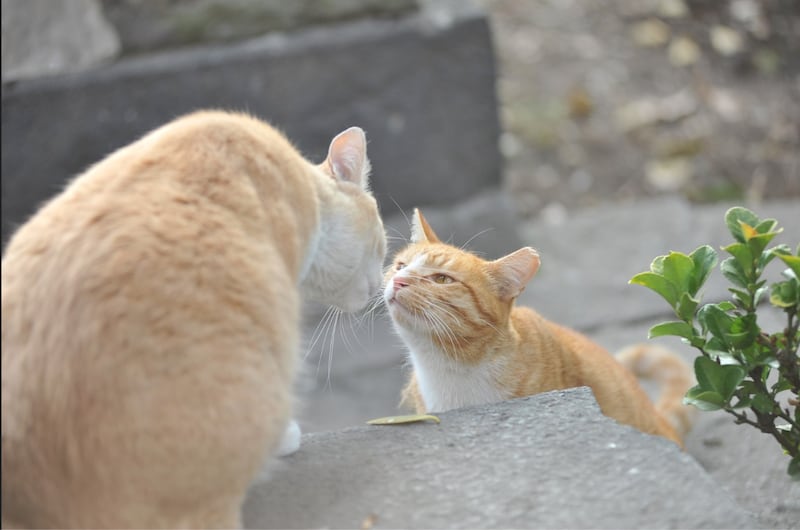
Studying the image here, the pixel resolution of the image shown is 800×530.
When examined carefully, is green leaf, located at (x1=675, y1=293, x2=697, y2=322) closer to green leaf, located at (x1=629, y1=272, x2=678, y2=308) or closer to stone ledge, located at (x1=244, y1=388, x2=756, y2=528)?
green leaf, located at (x1=629, y1=272, x2=678, y2=308)

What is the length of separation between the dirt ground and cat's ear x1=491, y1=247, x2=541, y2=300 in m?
2.97

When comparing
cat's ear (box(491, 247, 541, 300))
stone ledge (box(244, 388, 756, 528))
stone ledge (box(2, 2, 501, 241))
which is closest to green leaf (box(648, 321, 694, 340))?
stone ledge (box(244, 388, 756, 528))

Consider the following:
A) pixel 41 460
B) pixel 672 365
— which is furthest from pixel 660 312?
pixel 41 460

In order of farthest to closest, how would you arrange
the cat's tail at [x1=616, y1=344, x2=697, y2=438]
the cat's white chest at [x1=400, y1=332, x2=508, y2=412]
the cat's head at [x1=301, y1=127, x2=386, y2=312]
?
the cat's tail at [x1=616, y1=344, x2=697, y2=438], the cat's white chest at [x1=400, y1=332, x2=508, y2=412], the cat's head at [x1=301, y1=127, x2=386, y2=312]

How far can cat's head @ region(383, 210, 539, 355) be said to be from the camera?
2.90m

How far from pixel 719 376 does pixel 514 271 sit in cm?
76

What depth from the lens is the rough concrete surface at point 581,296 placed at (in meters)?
3.65

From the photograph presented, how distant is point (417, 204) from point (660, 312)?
4.40 ft

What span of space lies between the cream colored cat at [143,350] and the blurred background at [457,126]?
126 centimetres

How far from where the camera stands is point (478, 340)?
117 inches

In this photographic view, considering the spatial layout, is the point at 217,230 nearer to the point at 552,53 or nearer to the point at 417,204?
the point at 417,204


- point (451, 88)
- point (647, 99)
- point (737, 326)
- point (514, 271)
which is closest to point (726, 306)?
point (737, 326)

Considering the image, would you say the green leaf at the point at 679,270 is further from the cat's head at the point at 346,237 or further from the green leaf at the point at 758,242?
the cat's head at the point at 346,237

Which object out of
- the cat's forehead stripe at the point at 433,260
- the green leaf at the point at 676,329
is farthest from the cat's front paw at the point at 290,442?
the green leaf at the point at 676,329
